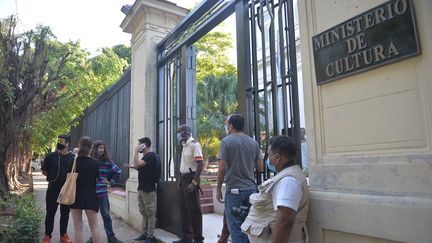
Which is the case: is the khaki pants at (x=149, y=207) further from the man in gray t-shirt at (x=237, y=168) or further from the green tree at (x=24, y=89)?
the green tree at (x=24, y=89)

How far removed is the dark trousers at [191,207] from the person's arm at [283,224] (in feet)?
9.04

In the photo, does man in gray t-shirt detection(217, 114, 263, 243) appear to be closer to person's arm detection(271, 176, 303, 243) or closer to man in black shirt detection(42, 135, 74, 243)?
person's arm detection(271, 176, 303, 243)

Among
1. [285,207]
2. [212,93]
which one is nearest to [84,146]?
[285,207]

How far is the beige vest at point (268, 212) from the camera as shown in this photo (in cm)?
241

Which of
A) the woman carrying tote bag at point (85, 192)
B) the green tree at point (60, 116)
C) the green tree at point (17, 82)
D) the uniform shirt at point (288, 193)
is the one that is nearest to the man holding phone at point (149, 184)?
the woman carrying tote bag at point (85, 192)

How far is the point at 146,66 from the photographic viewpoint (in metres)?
6.82

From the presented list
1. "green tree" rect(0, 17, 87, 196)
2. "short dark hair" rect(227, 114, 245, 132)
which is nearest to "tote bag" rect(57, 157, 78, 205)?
"short dark hair" rect(227, 114, 245, 132)

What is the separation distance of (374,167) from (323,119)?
58 centimetres

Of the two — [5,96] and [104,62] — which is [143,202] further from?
[104,62]

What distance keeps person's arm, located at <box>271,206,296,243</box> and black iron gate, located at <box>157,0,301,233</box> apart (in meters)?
1.20

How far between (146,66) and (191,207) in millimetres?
3185

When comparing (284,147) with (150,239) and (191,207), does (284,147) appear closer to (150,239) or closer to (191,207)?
(191,207)

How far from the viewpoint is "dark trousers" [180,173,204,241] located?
4871 millimetres

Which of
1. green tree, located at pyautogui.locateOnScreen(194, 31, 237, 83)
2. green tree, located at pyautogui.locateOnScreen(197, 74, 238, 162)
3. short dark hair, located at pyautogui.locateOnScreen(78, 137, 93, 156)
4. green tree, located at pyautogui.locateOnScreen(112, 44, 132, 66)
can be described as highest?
green tree, located at pyautogui.locateOnScreen(112, 44, 132, 66)
